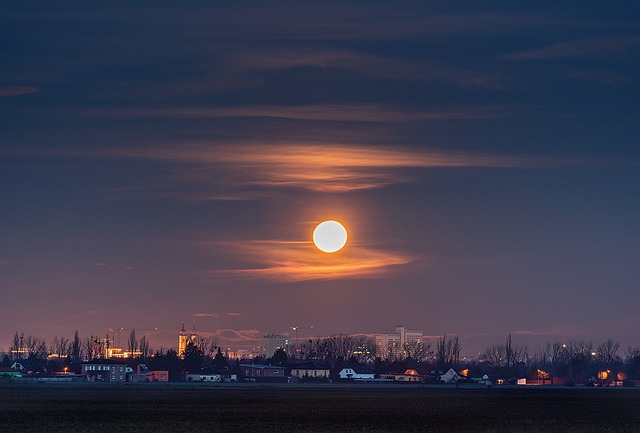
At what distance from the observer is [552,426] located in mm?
75250

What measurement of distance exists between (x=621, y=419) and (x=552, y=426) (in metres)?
13.6

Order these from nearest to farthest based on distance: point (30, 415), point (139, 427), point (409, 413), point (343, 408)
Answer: point (139, 427) < point (30, 415) < point (409, 413) < point (343, 408)

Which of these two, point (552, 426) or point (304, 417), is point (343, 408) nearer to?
point (304, 417)

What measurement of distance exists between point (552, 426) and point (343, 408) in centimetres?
2845

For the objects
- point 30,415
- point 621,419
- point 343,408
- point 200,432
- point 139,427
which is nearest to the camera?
point 200,432

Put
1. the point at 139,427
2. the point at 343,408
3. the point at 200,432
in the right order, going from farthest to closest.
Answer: the point at 343,408, the point at 139,427, the point at 200,432

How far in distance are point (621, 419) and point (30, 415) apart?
43.7m

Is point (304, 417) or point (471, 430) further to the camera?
point (304, 417)

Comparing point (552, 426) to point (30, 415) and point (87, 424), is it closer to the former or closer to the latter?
point (87, 424)

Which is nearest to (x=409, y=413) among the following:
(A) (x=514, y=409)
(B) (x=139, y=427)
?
(A) (x=514, y=409)

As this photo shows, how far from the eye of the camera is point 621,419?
8650 centimetres

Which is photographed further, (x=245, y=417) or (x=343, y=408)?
(x=343, y=408)

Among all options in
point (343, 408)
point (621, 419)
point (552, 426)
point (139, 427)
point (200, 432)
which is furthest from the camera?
point (343, 408)

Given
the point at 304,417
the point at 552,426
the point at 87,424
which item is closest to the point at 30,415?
the point at 87,424
